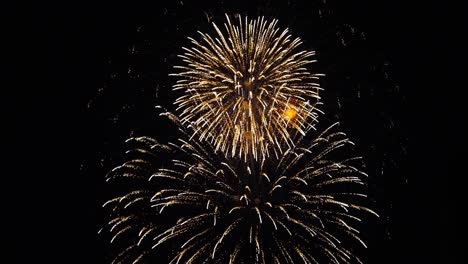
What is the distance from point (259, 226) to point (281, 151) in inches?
64.9

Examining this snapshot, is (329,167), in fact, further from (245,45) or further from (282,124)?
(245,45)

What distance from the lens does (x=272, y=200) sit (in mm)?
11727

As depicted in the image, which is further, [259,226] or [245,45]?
[259,226]

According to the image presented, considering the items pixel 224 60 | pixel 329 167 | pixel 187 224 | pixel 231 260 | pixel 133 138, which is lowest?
pixel 231 260

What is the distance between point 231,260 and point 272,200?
1482mm

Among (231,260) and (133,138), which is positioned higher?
(133,138)

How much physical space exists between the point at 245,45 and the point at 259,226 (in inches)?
146

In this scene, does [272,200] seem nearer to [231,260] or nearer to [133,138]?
[231,260]

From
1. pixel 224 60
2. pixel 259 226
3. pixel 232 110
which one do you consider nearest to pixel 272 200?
pixel 259 226

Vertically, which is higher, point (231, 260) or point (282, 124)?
point (282, 124)

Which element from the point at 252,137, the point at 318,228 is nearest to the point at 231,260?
the point at 318,228

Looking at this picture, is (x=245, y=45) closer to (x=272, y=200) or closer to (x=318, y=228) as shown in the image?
(x=272, y=200)

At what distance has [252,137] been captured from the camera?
10766mm

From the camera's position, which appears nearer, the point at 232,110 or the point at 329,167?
the point at 232,110
